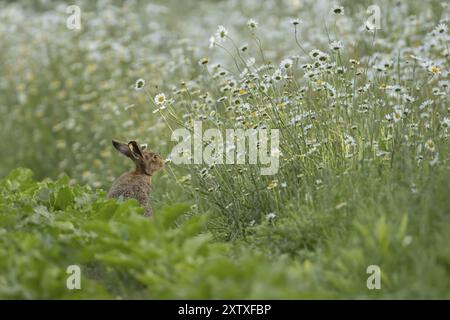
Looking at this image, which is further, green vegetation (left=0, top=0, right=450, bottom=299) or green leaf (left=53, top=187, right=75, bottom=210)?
green leaf (left=53, top=187, right=75, bottom=210)

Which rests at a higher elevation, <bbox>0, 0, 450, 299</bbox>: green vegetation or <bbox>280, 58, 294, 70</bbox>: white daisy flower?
<bbox>280, 58, 294, 70</bbox>: white daisy flower

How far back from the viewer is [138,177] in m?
7.04

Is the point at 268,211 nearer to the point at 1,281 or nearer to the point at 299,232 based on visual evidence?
the point at 299,232

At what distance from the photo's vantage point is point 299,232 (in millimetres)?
5238

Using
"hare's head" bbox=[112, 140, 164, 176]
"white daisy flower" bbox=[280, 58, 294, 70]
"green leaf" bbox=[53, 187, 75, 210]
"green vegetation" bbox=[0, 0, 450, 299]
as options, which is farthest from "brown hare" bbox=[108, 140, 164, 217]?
"white daisy flower" bbox=[280, 58, 294, 70]

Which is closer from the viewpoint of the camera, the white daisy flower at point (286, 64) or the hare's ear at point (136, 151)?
the white daisy flower at point (286, 64)

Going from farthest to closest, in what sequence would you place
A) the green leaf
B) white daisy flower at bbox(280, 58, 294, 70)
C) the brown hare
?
the brown hare → the green leaf → white daisy flower at bbox(280, 58, 294, 70)

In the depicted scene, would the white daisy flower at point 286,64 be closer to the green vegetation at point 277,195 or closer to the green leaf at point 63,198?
the green vegetation at point 277,195

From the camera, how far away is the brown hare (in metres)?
6.83

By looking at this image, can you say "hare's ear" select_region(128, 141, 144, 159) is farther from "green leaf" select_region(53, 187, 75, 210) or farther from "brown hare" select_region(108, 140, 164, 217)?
"green leaf" select_region(53, 187, 75, 210)

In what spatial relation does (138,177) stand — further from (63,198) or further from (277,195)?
(277,195)

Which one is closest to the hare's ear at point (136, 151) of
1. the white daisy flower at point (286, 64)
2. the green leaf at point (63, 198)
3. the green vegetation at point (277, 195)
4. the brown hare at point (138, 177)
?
the brown hare at point (138, 177)

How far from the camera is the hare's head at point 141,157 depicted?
7.04m
